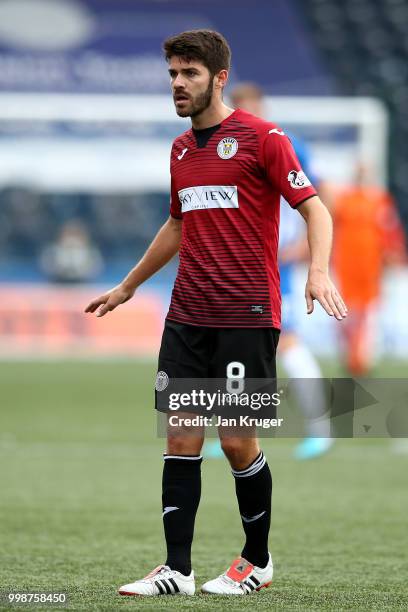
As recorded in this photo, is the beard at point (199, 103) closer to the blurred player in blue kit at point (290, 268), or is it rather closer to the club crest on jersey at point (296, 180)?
the club crest on jersey at point (296, 180)

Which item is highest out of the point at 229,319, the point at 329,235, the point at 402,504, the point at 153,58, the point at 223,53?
the point at 153,58

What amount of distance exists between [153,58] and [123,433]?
1611 cm

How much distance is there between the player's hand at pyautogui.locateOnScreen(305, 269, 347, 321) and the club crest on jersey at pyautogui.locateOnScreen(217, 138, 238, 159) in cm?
50

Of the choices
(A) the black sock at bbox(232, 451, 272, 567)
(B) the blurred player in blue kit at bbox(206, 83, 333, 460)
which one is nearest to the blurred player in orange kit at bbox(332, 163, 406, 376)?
(B) the blurred player in blue kit at bbox(206, 83, 333, 460)

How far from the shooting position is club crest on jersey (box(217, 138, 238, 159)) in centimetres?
423

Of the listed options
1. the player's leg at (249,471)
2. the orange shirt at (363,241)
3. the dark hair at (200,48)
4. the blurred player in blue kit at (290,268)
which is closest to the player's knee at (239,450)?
the player's leg at (249,471)

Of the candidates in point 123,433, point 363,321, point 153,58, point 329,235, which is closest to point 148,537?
point 329,235

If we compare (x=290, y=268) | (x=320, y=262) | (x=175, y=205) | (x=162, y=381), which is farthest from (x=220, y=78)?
(x=290, y=268)

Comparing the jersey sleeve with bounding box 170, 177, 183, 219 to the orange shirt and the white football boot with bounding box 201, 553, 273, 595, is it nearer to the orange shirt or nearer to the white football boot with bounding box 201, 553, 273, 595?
the white football boot with bounding box 201, 553, 273, 595

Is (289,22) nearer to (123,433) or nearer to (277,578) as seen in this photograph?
(123,433)

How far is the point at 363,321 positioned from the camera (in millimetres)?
13156

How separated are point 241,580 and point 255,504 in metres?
0.25

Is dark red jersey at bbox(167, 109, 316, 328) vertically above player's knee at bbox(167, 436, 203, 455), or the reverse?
dark red jersey at bbox(167, 109, 316, 328)

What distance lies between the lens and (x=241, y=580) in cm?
430
